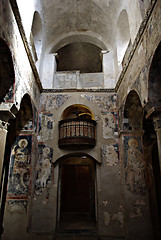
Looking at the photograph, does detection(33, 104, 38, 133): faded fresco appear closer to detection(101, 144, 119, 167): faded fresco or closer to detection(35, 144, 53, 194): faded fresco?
detection(35, 144, 53, 194): faded fresco

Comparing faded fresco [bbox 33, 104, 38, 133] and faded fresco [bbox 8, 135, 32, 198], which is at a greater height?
faded fresco [bbox 33, 104, 38, 133]

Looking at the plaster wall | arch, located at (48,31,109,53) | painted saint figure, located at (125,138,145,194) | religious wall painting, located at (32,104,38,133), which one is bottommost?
painted saint figure, located at (125,138,145,194)

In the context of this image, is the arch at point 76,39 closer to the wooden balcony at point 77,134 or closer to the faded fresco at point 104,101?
the faded fresco at point 104,101

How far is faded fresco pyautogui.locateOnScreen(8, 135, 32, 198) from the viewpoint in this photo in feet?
23.5

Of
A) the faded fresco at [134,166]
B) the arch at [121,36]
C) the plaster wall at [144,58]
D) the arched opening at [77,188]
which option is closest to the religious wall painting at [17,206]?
the faded fresco at [134,166]

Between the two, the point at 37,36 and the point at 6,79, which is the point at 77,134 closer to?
the point at 6,79

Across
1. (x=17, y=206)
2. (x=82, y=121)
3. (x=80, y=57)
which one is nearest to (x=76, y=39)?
(x=80, y=57)

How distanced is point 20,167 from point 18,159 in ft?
1.02

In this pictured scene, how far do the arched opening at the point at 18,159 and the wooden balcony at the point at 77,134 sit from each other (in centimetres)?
134

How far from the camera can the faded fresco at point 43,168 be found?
7.86 m

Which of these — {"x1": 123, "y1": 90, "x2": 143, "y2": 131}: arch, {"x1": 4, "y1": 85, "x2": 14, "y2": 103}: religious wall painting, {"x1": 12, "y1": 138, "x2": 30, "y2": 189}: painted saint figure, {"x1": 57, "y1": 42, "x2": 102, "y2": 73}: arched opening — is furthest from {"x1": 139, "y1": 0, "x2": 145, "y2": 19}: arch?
{"x1": 57, "y1": 42, "x2": 102, "y2": 73}: arched opening

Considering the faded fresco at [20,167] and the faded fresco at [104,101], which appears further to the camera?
the faded fresco at [104,101]

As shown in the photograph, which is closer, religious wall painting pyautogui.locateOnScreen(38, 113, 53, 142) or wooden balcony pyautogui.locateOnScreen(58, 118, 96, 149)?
wooden balcony pyautogui.locateOnScreen(58, 118, 96, 149)

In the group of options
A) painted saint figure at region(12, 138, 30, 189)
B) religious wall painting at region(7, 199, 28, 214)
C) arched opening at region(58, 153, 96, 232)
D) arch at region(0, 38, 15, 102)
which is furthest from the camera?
arched opening at region(58, 153, 96, 232)
